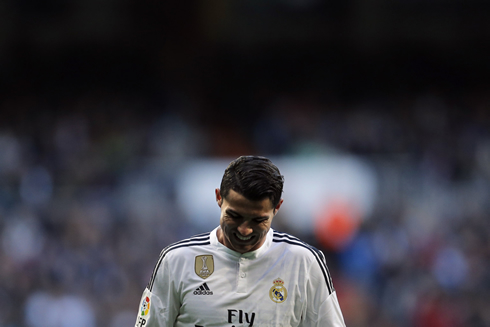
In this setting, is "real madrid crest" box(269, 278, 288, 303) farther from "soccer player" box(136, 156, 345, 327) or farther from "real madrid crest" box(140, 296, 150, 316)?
"real madrid crest" box(140, 296, 150, 316)

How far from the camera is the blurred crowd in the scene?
939 centimetres

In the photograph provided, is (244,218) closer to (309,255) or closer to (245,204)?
(245,204)

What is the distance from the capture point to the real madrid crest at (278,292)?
2680mm

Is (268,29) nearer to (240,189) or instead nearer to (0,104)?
(0,104)

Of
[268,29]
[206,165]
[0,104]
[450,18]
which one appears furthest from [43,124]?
[450,18]

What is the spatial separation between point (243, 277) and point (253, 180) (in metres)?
0.48

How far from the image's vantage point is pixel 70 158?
1249cm

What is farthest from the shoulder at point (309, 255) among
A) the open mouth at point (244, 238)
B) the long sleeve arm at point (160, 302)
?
the long sleeve arm at point (160, 302)

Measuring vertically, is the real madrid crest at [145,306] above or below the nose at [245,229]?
below

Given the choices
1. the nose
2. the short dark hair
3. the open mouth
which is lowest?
the open mouth

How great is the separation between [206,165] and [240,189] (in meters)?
9.73

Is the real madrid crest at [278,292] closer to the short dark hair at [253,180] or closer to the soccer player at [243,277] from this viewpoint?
the soccer player at [243,277]

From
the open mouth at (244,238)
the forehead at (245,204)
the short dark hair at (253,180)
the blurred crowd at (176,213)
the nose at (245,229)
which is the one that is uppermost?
the short dark hair at (253,180)

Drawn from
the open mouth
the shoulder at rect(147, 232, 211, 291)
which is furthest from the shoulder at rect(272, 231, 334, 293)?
the shoulder at rect(147, 232, 211, 291)
